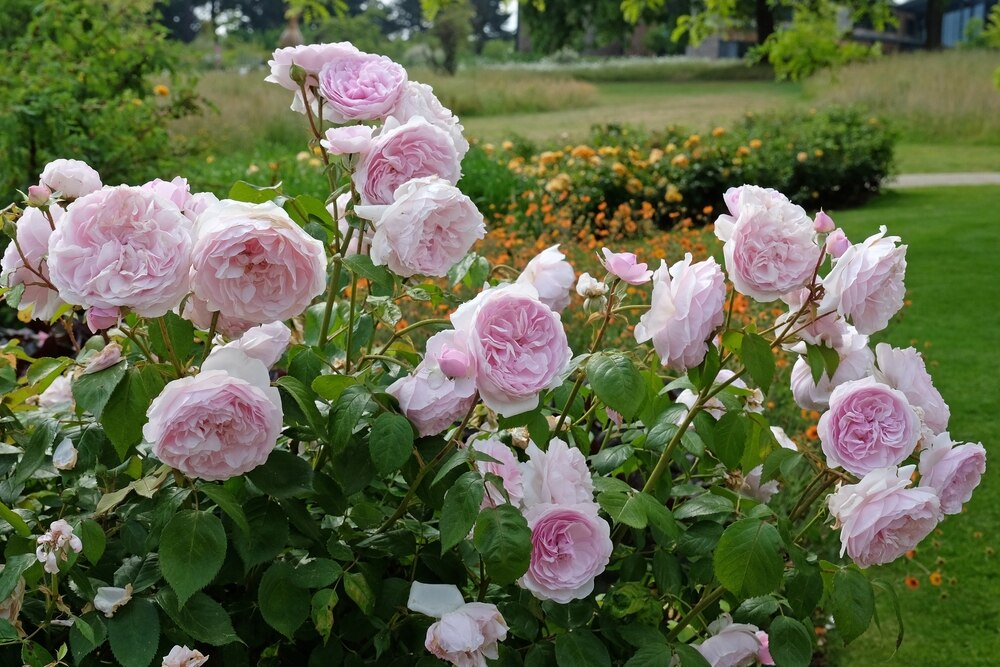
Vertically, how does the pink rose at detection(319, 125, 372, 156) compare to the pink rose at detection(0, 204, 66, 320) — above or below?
above

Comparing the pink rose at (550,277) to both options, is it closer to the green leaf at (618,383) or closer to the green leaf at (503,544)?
the green leaf at (618,383)

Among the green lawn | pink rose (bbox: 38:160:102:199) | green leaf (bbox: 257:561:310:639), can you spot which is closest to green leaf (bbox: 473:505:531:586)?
green leaf (bbox: 257:561:310:639)

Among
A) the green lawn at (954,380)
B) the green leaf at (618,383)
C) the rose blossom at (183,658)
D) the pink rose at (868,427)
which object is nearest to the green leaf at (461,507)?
the green leaf at (618,383)

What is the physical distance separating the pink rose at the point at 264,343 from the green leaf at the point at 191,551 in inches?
7.8

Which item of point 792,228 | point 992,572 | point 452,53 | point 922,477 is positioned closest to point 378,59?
point 792,228

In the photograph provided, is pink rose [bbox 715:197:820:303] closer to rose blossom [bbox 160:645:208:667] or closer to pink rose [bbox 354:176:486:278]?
pink rose [bbox 354:176:486:278]

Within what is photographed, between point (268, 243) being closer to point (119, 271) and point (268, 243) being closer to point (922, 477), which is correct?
point (119, 271)

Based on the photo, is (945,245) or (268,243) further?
(945,245)

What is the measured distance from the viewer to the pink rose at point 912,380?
1.19 m

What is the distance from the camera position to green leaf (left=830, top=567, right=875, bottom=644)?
3.69 feet

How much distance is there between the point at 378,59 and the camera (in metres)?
1.19

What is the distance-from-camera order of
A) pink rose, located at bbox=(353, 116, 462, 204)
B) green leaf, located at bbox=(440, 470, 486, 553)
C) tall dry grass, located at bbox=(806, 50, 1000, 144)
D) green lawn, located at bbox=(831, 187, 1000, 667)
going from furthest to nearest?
tall dry grass, located at bbox=(806, 50, 1000, 144)
green lawn, located at bbox=(831, 187, 1000, 667)
pink rose, located at bbox=(353, 116, 462, 204)
green leaf, located at bbox=(440, 470, 486, 553)

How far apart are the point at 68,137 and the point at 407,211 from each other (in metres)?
3.39

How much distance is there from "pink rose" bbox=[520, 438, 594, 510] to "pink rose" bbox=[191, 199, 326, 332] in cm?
32
